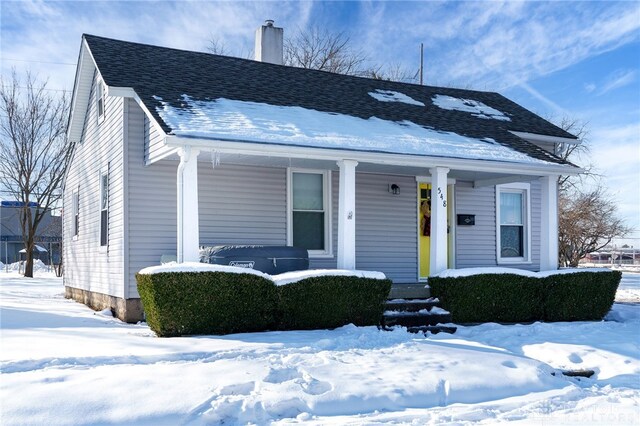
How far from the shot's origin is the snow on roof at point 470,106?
1474 cm

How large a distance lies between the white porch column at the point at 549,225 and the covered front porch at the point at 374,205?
19mm

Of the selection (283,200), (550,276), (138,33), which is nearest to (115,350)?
(283,200)

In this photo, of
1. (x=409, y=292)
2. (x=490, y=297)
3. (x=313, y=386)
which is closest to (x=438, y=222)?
(x=409, y=292)

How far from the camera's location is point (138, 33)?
19.1 m

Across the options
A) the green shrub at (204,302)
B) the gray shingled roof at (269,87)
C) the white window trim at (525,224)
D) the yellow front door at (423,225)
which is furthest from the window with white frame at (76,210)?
the white window trim at (525,224)

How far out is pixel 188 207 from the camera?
9.12 m

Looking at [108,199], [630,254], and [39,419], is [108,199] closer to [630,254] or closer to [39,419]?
[39,419]

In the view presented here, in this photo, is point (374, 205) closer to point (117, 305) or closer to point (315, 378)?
point (117, 305)

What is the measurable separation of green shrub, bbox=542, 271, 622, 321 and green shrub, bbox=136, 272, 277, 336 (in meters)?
5.26

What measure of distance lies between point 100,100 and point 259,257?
5704 millimetres

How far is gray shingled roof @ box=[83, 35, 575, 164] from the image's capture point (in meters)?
11.2

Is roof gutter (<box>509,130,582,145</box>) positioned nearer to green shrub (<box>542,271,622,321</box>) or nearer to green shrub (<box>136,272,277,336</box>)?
green shrub (<box>542,271,622,321</box>)

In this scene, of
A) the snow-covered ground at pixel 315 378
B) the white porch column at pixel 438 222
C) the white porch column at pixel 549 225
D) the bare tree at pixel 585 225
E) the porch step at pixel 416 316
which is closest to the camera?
the snow-covered ground at pixel 315 378

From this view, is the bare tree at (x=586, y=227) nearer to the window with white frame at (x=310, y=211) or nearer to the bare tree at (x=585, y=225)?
the bare tree at (x=585, y=225)
